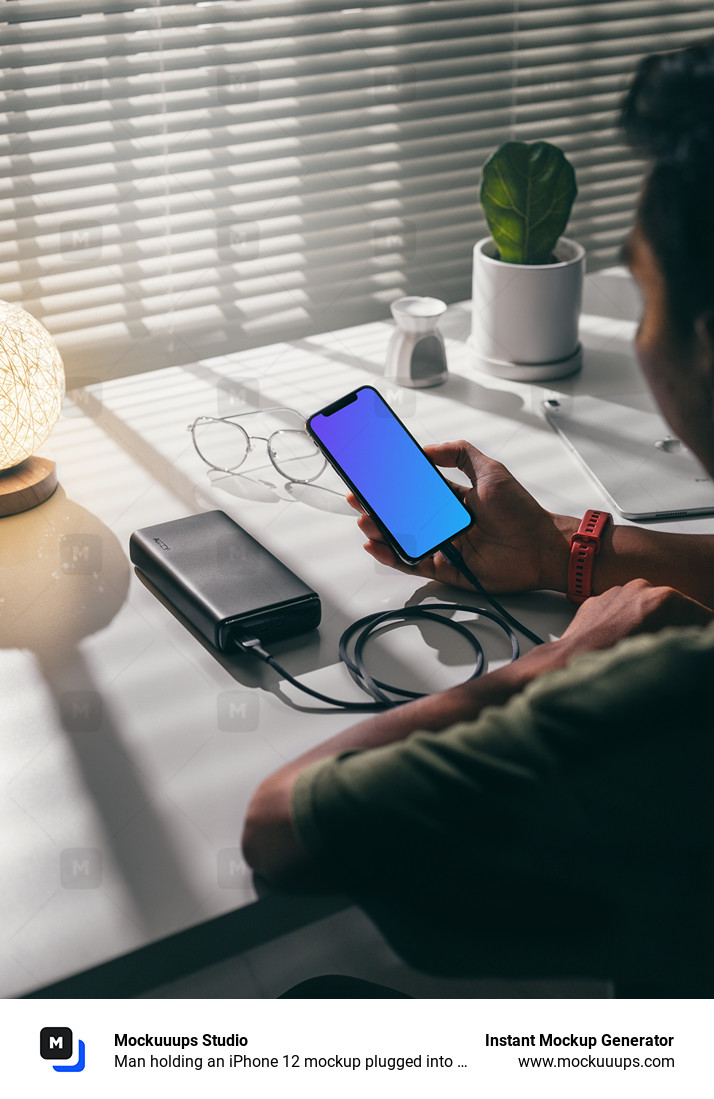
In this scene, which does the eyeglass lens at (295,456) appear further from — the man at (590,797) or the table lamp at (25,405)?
the man at (590,797)

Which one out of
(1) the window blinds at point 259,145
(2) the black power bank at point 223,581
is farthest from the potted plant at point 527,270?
(2) the black power bank at point 223,581

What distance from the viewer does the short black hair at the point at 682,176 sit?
0.57 meters

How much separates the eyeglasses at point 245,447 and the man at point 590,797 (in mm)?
554

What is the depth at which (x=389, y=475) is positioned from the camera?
95cm

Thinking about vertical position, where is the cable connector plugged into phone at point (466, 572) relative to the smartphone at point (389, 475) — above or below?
below

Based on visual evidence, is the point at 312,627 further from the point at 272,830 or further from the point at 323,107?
the point at 323,107

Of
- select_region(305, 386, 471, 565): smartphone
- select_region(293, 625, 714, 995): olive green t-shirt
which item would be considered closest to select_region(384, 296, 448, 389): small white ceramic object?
select_region(305, 386, 471, 565): smartphone

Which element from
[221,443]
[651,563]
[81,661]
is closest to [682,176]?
[651,563]

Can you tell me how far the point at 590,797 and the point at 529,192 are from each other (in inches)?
39.9

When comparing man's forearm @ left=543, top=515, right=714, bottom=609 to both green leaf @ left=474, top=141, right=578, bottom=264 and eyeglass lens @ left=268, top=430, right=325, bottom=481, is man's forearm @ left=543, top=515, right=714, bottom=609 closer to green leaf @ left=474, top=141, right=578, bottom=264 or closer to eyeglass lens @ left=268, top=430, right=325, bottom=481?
eyeglass lens @ left=268, top=430, right=325, bottom=481

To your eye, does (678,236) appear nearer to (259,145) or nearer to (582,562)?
(582,562)
